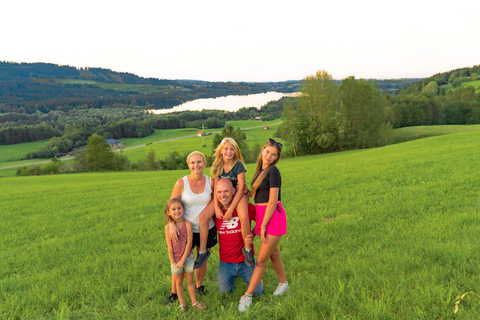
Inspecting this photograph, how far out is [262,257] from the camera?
396 centimetres

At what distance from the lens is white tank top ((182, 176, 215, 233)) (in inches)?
160

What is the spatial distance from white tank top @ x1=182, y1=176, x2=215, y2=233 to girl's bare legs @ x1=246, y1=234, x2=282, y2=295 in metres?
1.03

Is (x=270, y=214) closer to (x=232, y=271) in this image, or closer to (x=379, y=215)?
(x=232, y=271)

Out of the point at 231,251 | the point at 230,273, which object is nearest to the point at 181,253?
the point at 231,251

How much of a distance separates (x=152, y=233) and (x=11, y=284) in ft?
10.2

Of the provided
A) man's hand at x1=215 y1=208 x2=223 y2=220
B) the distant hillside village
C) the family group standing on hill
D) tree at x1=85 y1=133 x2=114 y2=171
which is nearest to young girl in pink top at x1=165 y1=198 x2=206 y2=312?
the family group standing on hill

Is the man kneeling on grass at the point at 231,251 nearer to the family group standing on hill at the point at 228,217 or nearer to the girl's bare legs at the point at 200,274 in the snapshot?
the family group standing on hill at the point at 228,217

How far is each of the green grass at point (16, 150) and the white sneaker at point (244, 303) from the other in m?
112

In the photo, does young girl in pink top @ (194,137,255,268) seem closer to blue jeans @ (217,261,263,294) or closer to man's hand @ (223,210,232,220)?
man's hand @ (223,210,232,220)

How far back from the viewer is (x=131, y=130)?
409ft

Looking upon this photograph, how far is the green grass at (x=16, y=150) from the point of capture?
296 ft

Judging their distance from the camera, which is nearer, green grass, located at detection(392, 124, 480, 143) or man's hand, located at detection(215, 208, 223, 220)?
man's hand, located at detection(215, 208, 223, 220)

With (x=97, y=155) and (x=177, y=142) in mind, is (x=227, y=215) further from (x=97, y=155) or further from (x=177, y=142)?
(x=177, y=142)

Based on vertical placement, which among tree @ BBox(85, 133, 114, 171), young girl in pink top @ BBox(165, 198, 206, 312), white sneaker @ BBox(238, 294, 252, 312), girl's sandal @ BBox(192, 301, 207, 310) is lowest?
tree @ BBox(85, 133, 114, 171)
